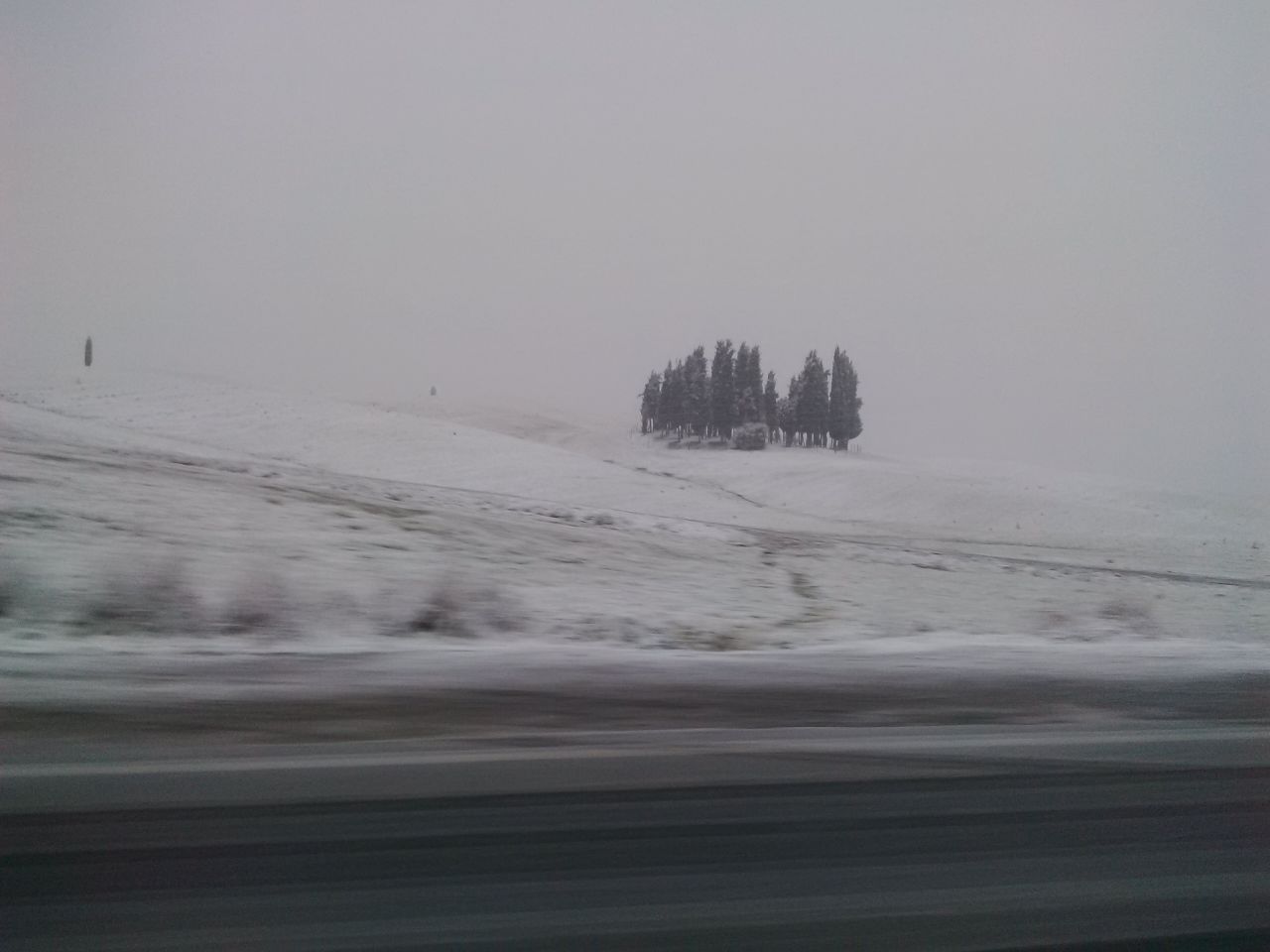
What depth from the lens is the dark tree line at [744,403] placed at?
3152 centimetres

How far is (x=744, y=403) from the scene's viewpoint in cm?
3500

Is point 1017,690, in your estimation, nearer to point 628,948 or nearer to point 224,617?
point 628,948

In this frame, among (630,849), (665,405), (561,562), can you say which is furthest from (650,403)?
(630,849)

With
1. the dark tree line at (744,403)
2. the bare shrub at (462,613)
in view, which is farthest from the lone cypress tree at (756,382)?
the bare shrub at (462,613)

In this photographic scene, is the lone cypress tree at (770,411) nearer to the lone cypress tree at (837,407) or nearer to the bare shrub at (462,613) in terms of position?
the lone cypress tree at (837,407)

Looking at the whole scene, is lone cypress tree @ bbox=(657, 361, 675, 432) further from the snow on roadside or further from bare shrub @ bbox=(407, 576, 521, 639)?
bare shrub @ bbox=(407, 576, 521, 639)

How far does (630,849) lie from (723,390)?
100 feet

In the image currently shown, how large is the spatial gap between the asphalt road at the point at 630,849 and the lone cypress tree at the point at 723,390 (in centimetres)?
2600

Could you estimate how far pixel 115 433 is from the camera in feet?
91.9

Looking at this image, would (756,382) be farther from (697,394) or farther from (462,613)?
(462,613)

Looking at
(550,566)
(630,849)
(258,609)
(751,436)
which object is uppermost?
(751,436)

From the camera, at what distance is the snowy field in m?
9.48

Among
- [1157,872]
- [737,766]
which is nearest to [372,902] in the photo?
[737,766]

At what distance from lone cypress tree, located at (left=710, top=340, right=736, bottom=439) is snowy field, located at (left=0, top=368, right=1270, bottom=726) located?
1.84 m
